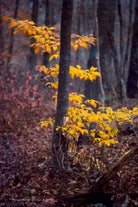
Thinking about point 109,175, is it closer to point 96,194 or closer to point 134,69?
point 96,194

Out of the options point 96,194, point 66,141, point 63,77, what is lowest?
point 96,194

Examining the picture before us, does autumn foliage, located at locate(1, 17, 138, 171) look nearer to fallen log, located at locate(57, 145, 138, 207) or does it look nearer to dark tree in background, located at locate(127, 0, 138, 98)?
fallen log, located at locate(57, 145, 138, 207)

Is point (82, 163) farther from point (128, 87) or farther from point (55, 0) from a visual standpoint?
point (55, 0)

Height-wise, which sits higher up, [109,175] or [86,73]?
[86,73]

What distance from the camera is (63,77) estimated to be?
13.9 ft

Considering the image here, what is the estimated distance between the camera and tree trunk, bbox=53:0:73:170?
13.5 ft

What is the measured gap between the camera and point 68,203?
3.31 meters

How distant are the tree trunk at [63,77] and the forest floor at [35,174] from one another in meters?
0.49

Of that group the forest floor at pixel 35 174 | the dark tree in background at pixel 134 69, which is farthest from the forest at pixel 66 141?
the dark tree in background at pixel 134 69

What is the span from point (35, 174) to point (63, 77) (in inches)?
99.2

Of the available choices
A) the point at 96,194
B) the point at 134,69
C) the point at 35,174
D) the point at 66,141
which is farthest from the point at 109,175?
the point at 134,69

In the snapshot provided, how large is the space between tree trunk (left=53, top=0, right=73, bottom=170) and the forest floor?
1.62ft

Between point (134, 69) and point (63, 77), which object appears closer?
point (63, 77)

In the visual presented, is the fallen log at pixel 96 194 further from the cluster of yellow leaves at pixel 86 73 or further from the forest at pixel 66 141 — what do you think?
the cluster of yellow leaves at pixel 86 73
